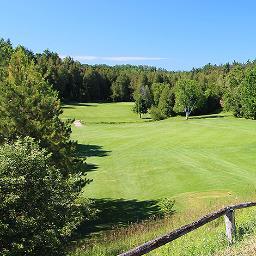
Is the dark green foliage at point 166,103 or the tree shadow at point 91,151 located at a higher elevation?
the dark green foliage at point 166,103

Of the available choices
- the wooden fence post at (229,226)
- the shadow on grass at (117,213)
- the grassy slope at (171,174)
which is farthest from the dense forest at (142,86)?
the wooden fence post at (229,226)

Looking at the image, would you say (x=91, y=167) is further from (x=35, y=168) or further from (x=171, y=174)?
(x=35, y=168)

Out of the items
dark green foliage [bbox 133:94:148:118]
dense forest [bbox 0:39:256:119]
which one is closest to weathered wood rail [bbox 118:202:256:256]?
dense forest [bbox 0:39:256:119]

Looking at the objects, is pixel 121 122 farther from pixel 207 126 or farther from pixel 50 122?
pixel 50 122

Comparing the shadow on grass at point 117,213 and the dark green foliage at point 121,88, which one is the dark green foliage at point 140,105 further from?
the shadow on grass at point 117,213

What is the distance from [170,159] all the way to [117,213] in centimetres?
2292

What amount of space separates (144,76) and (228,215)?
150288 mm

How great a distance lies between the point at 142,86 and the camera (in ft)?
468

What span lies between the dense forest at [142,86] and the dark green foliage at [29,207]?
3330 inches

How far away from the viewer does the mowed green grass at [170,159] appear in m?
38.2

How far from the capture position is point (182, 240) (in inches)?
525

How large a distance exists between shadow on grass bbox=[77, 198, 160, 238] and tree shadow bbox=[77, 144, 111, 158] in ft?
83.8

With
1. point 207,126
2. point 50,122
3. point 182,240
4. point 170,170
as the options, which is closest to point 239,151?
point 170,170

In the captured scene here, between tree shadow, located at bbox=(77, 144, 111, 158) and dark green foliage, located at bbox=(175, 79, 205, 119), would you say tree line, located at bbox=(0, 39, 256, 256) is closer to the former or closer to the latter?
tree shadow, located at bbox=(77, 144, 111, 158)
